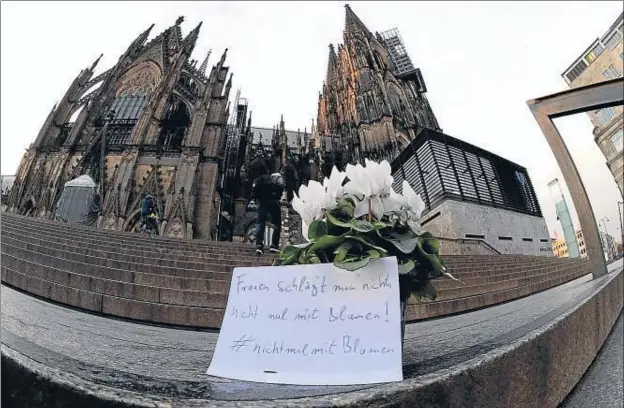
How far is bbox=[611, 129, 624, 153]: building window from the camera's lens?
111 feet

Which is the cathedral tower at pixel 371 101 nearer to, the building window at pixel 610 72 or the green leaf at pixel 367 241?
the building window at pixel 610 72

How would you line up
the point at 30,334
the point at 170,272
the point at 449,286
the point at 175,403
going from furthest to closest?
the point at 449,286 < the point at 170,272 < the point at 30,334 < the point at 175,403

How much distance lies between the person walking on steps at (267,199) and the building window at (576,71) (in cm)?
4506

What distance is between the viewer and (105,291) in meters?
2.91

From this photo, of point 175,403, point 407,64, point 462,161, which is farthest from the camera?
point 407,64

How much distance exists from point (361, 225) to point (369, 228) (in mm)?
30

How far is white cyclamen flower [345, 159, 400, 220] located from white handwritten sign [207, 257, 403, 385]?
225 mm

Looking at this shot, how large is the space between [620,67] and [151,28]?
139ft

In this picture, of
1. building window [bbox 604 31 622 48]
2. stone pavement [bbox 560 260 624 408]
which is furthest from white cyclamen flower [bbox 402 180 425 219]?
building window [bbox 604 31 622 48]

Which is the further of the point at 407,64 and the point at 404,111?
the point at 407,64

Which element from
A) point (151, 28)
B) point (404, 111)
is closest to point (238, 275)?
point (404, 111)

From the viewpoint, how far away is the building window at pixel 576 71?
36812 mm

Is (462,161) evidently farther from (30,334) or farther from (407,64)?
(407,64)

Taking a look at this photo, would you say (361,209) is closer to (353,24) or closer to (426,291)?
(426,291)
